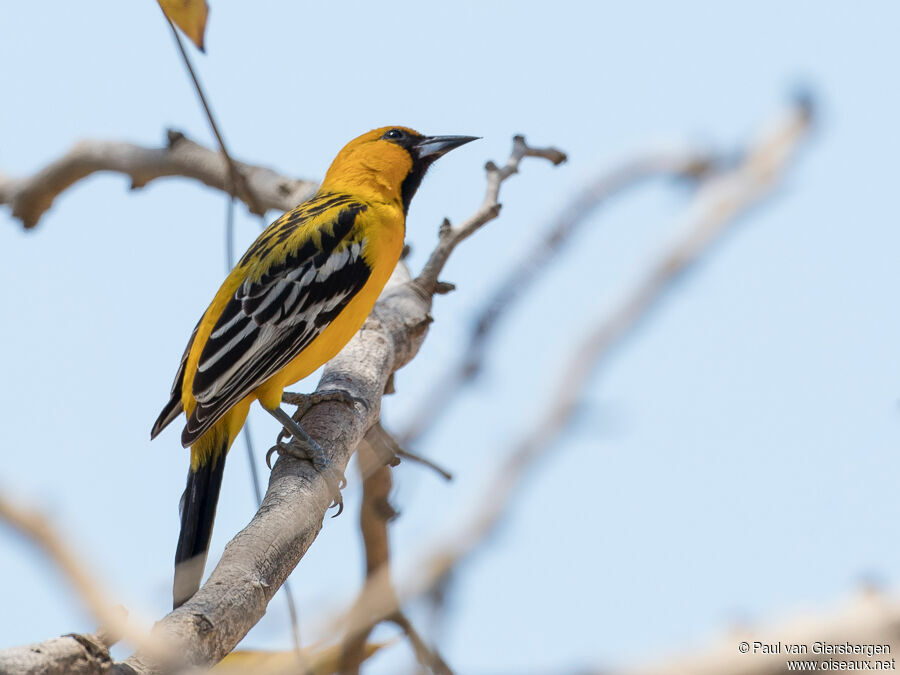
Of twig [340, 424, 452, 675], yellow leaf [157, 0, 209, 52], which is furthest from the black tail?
yellow leaf [157, 0, 209, 52]

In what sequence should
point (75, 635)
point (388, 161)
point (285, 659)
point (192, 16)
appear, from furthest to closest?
1. point (388, 161)
2. point (285, 659)
3. point (192, 16)
4. point (75, 635)

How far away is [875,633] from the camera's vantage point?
269 centimetres

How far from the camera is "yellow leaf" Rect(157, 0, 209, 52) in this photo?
2.48 metres

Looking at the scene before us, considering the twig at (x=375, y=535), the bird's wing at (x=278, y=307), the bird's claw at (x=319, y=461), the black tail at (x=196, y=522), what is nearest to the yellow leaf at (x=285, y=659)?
the twig at (x=375, y=535)

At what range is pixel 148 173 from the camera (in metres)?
5.96

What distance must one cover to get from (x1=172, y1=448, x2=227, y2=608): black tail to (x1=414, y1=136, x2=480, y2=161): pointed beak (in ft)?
7.98

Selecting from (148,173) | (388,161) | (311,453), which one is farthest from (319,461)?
(148,173)

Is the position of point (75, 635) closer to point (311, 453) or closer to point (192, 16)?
point (192, 16)

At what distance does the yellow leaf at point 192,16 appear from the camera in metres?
2.48

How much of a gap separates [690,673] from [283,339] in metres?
2.27

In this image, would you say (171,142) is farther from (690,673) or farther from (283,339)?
(690,673)

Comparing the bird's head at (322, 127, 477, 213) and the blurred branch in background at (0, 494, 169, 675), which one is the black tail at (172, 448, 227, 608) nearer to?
the blurred branch in background at (0, 494, 169, 675)

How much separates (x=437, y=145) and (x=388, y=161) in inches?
13.5

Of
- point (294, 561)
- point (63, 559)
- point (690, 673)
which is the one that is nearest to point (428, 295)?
point (294, 561)
